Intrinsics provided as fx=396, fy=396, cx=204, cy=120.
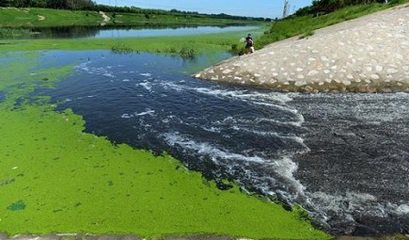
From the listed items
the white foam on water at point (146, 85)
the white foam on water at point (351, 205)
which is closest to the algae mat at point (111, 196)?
the white foam on water at point (351, 205)

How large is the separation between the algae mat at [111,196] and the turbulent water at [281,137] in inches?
27.2

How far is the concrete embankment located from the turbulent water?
53.1 inches

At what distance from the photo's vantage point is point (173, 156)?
1200cm

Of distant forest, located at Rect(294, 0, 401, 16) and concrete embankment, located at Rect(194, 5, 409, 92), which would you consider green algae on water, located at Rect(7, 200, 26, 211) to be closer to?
concrete embankment, located at Rect(194, 5, 409, 92)

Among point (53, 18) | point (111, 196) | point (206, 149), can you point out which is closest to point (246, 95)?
point (206, 149)

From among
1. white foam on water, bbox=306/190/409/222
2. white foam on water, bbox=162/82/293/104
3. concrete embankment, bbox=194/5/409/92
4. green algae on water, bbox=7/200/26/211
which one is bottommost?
green algae on water, bbox=7/200/26/211

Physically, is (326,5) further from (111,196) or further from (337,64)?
(111,196)

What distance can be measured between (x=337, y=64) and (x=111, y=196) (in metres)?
15.2

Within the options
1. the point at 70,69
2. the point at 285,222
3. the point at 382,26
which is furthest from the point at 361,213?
the point at 70,69

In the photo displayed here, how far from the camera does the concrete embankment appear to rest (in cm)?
1973

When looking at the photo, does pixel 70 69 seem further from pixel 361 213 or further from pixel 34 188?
pixel 361 213

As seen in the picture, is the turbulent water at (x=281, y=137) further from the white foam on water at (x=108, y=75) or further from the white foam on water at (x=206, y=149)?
the white foam on water at (x=108, y=75)

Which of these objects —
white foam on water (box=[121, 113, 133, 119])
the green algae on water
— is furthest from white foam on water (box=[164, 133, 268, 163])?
the green algae on water

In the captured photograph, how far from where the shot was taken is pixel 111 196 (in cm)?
952
